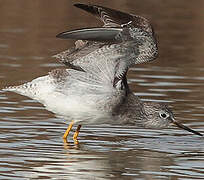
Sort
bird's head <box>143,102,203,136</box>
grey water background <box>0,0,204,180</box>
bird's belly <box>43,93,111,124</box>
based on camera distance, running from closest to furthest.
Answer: grey water background <box>0,0,204,180</box> < bird's belly <box>43,93,111,124</box> < bird's head <box>143,102,203,136</box>

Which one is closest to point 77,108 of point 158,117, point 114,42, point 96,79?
point 96,79

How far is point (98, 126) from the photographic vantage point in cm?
1421

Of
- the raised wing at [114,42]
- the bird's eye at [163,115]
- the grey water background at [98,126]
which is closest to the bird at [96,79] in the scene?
the raised wing at [114,42]

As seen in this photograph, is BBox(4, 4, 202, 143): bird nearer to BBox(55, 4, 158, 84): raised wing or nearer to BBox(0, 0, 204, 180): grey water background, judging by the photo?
BBox(55, 4, 158, 84): raised wing

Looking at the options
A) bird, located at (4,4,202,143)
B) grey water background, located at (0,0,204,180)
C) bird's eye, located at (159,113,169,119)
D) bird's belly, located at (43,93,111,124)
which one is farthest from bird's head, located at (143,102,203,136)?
bird's belly, located at (43,93,111,124)

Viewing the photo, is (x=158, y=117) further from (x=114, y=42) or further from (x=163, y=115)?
(x=114, y=42)

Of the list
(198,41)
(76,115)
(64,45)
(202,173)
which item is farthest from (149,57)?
(198,41)

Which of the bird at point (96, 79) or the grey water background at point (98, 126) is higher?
the bird at point (96, 79)

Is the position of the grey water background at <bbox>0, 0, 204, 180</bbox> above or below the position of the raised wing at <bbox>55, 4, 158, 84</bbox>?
below

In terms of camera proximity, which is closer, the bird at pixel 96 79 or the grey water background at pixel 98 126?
the grey water background at pixel 98 126

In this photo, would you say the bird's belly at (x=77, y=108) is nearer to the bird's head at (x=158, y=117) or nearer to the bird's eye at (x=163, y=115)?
the bird's head at (x=158, y=117)

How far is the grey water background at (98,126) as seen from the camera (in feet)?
37.8

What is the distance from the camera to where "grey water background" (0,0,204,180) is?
37.8 feet

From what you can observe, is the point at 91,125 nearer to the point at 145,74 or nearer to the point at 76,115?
the point at 76,115
